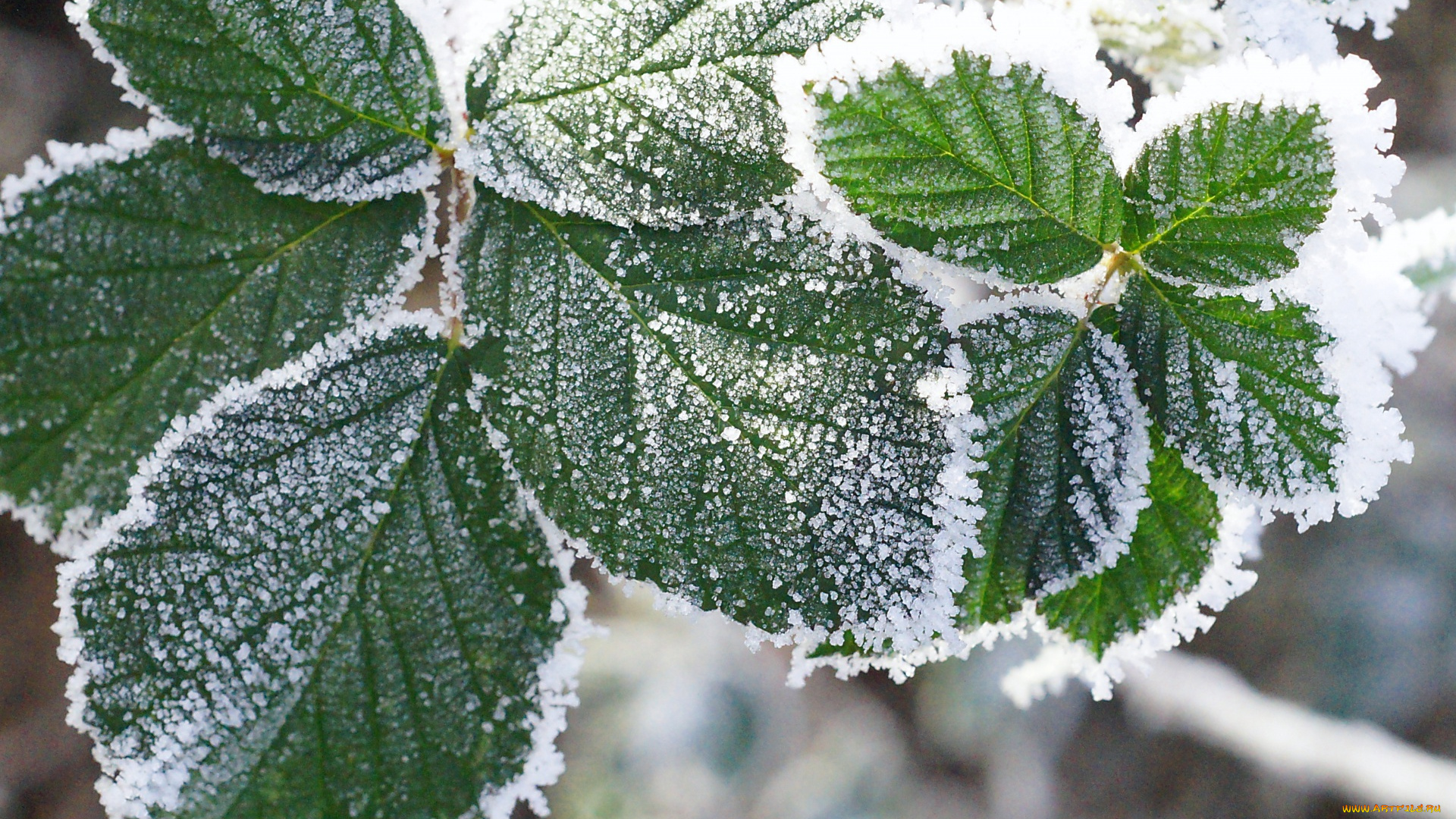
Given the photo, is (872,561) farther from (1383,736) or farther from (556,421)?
(1383,736)

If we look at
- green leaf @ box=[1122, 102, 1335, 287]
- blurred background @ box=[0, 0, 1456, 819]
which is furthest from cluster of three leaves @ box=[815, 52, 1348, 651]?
blurred background @ box=[0, 0, 1456, 819]

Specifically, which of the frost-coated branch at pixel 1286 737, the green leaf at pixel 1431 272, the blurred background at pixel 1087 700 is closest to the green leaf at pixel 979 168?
the green leaf at pixel 1431 272

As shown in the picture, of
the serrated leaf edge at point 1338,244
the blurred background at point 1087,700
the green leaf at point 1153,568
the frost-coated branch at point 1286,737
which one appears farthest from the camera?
the blurred background at point 1087,700

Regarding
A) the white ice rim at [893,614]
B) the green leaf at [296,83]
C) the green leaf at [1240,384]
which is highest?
the green leaf at [296,83]

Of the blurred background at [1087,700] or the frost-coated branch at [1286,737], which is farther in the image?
the blurred background at [1087,700]

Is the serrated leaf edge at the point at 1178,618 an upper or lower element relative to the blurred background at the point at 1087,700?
lower

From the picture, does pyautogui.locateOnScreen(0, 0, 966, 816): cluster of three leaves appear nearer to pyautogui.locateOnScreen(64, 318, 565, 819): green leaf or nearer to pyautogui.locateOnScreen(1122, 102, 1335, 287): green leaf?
pyautogui.locateOnScreen(64, 318, 565, 819): green leaf

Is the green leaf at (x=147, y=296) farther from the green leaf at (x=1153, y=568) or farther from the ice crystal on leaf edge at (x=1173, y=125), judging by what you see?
the green leaf at (x=1153, y=568)

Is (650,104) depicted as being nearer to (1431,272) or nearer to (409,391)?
(409,391)

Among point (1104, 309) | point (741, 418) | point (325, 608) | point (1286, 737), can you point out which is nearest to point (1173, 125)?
point (1104, 309)
